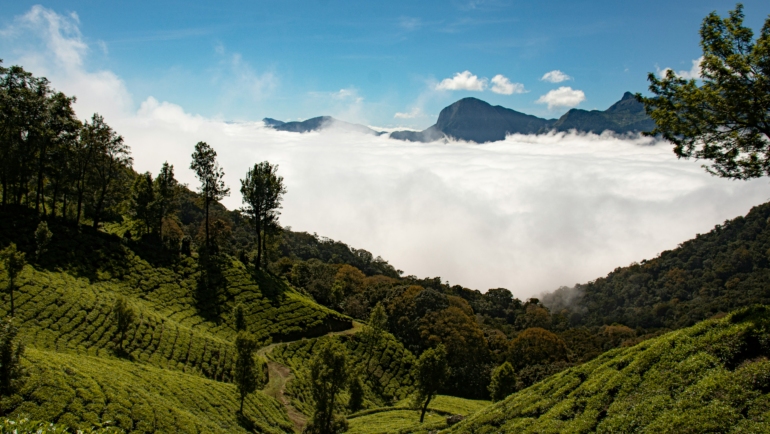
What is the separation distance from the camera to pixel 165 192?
5906 centimetres

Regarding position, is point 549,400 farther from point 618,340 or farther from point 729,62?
point 618,340

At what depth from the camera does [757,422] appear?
1153 centimetres

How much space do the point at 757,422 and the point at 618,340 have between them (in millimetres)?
91071

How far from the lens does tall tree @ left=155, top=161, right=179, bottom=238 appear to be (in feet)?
191

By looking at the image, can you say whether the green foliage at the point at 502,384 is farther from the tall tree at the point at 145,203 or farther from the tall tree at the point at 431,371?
the tall tree at the point at 145,203

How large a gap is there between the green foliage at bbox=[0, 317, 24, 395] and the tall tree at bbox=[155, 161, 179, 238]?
40.6 metres

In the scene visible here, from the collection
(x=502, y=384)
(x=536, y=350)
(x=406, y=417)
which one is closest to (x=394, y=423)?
(x=406, y=417)

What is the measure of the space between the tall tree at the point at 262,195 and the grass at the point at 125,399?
3124 cm

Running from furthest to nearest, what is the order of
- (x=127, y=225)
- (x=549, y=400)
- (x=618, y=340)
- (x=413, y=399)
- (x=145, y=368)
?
1. (x=618, y=340)
2. (x=127, y=225)
3. (x=413, y=399)
4. (x=145, y=368)
5. (x=549, y=400)

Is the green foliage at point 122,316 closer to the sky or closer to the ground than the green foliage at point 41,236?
closer to the ground

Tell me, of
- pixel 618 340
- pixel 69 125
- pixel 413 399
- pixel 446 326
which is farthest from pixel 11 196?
pixel 618 340

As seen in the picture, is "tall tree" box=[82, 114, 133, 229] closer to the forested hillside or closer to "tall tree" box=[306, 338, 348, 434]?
"tall tree" box=[306, 338, 348, 434]

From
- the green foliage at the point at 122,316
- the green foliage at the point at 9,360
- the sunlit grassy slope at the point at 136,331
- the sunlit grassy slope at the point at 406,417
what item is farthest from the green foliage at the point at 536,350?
the green foliage at the point at 9,360

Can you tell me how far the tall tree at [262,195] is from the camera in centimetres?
6347
